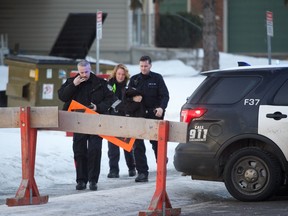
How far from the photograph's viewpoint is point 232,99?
10.3m

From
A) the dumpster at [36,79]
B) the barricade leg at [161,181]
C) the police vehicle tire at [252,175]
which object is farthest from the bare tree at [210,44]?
the barricade leg at [161,181]

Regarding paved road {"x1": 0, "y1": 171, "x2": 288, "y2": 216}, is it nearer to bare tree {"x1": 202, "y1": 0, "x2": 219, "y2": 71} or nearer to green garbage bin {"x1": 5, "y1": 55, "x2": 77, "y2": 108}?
green garbage bin {"x1": 5, "y1": 55, "x2": 77, "y2": 108}

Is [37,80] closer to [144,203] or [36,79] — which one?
[36,79]

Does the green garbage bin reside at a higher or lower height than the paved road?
higher

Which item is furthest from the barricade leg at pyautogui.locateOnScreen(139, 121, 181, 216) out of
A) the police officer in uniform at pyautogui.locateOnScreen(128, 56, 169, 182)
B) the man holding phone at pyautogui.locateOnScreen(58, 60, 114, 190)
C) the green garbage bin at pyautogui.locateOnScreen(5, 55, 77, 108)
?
the green garbage bin at pyautogui.locateOnScreen(5, 55, 77, 108)

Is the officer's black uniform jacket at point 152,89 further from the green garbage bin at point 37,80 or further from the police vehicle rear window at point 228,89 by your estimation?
the green garbage bin at point 37,80

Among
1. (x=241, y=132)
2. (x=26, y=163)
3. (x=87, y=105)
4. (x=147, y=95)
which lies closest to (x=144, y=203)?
(x=241, y=132)

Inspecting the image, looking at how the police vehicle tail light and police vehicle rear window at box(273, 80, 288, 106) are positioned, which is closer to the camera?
police vehicle rear window at box(273, 80, 288, 106)

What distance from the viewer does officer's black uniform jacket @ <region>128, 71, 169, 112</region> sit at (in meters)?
12.6

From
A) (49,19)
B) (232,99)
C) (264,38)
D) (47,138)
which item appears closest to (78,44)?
(49,19)

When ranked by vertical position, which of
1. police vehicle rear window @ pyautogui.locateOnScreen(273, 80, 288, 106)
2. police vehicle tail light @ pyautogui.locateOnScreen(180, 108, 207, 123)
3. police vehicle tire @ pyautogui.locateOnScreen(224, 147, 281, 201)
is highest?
police vehicle rear window @ pyautogui.locateOnScreen(273, 80, 288, 106)

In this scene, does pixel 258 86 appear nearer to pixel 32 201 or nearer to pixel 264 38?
pixel 32 201

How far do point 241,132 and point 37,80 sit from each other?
9.86 meters

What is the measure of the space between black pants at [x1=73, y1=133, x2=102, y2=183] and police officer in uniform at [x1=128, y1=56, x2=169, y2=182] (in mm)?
1080
